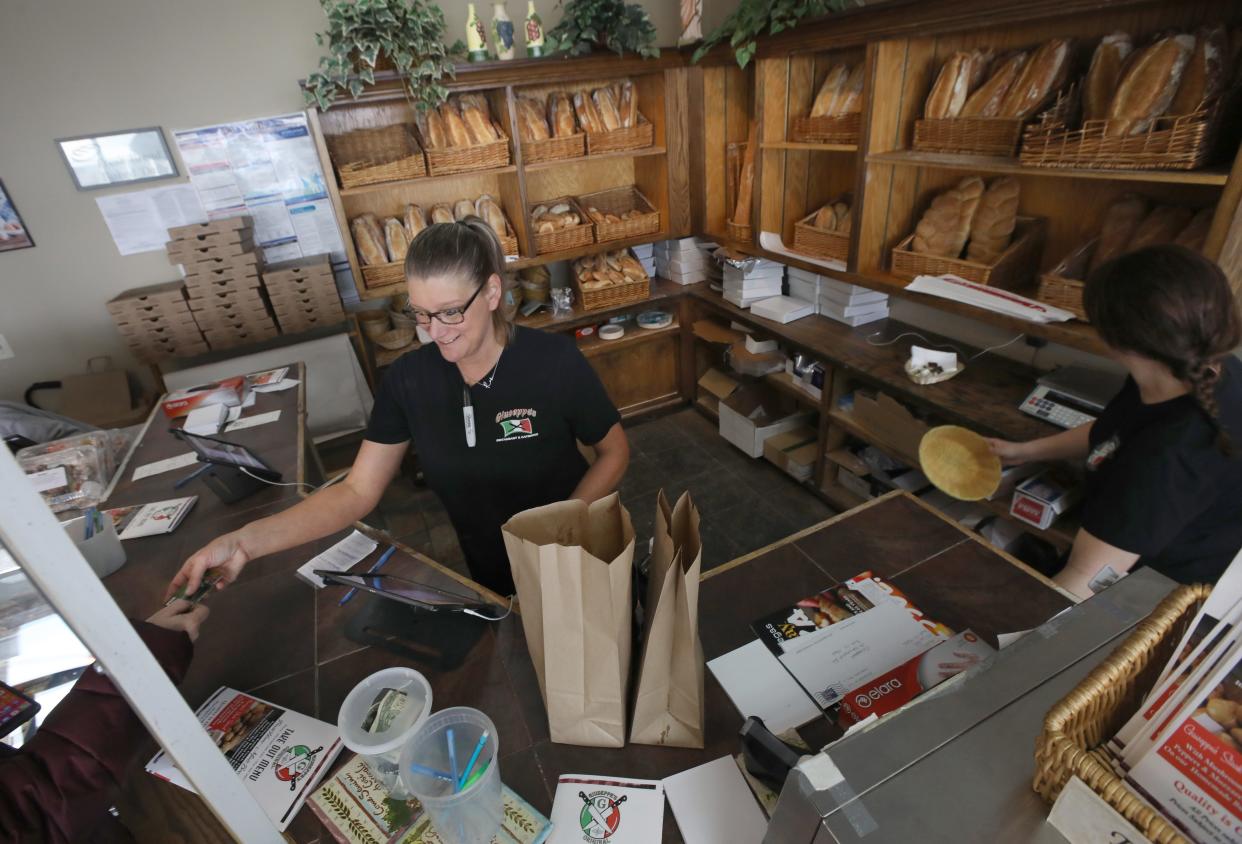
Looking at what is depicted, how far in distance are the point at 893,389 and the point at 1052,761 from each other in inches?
72.0

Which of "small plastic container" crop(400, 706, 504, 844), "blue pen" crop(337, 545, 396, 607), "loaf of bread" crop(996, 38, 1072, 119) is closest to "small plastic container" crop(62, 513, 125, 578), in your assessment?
"blue pen" crop(337, 545, 396, 607)

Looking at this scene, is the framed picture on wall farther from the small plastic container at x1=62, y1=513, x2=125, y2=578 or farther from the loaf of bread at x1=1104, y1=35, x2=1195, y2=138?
the loaf of bread at x1=1104, y1=35, x2=1195, y2=138

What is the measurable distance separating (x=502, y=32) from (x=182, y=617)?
2635 millimetres

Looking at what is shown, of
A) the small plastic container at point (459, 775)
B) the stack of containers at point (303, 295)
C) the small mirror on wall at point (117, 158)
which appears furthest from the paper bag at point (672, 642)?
the small mirror on wall at point (117, 158)

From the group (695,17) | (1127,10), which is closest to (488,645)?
(1127,10)

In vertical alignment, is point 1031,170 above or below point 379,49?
below

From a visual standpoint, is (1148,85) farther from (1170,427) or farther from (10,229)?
(10,229)

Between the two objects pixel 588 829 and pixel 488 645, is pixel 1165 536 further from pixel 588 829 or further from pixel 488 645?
pixel 488 645

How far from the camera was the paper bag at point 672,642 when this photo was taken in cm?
82

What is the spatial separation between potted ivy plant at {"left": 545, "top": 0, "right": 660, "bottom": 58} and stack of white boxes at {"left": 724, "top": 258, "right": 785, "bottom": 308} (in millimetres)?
1088

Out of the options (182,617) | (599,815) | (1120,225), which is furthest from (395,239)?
(1120,225)

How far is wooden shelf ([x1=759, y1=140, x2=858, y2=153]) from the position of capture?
233 centimetres

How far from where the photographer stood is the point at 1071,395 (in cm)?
184

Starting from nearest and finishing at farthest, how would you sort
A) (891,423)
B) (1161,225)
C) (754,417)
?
1. (1161,225)
2. (891,423)
3. (754,417)
